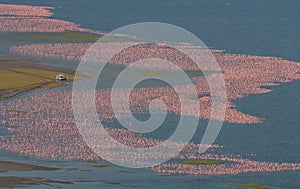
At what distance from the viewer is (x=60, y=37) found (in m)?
136

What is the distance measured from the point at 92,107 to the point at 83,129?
320 inches

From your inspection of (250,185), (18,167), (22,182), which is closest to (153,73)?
(18,167)

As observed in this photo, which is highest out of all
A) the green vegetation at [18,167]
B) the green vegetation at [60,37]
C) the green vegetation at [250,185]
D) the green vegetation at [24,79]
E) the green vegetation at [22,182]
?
the green vegetation at [60,37]

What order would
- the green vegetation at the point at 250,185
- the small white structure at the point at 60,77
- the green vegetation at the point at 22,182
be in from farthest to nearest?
the small white structure at the point at 60,77, the green vegetation at the point at 250,185, the green vegetation at the point at 22,182

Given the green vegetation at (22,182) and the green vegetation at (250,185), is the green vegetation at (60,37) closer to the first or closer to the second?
the green vegetation at (22,182)

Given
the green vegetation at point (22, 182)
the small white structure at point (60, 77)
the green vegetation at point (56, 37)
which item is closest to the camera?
the green vegetation at point (22, 182)

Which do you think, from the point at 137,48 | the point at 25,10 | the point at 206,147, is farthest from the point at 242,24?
the point at 206,147

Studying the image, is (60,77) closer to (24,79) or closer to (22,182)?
(24,79)

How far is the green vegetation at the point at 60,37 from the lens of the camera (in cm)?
13221

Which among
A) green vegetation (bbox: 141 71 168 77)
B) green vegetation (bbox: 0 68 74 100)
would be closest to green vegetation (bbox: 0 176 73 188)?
green vegetation (bbox: 0 68 74 100)

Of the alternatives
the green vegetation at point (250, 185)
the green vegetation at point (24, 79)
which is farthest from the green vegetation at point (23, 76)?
the green vegetation at point (250, 185)

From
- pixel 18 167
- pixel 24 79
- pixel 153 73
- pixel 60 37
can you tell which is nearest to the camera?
pixel 18 167

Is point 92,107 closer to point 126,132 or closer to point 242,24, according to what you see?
point 126,132

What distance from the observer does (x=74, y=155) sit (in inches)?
2594
